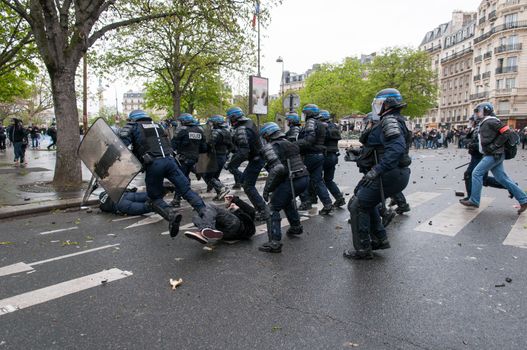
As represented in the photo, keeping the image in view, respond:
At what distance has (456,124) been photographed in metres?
73.8

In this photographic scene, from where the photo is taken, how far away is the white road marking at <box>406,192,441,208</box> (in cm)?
826

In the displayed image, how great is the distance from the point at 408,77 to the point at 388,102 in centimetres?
5039

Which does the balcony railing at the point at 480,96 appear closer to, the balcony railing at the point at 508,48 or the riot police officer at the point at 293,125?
the balcony railing at the point at 508,48

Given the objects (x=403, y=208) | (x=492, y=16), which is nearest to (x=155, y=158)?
(x=403, y=208)

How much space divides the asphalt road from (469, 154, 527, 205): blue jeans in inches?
44.1

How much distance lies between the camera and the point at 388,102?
14.6ft

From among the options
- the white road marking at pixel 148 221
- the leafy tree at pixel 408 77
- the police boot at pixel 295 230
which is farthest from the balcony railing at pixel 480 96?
the white road marking at pixel 148 221

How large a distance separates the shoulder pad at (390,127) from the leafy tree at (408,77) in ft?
160

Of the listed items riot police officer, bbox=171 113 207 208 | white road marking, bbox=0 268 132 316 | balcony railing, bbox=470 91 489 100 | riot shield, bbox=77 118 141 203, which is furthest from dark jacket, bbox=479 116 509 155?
balcony railing, bbox=470 91 489 100

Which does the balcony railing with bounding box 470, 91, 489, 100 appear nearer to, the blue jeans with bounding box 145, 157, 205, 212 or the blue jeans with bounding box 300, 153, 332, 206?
the blue jeans with bounding box 300, 153, 332, 206

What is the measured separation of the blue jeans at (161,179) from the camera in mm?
5480

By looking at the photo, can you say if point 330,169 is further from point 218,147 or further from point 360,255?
point 360,255

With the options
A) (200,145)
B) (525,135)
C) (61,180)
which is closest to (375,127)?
(200,145)

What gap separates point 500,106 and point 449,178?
57113 mm
